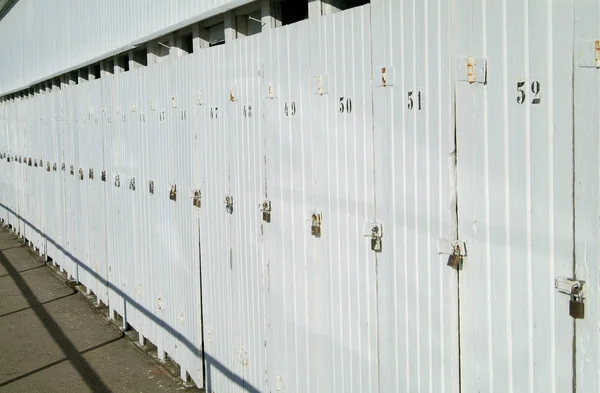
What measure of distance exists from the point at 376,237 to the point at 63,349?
6112mm

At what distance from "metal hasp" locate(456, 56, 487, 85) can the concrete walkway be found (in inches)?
201

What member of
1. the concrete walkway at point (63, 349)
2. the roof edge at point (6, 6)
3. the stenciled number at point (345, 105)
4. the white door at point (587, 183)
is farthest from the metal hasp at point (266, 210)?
the roof edge at point (6, 6)

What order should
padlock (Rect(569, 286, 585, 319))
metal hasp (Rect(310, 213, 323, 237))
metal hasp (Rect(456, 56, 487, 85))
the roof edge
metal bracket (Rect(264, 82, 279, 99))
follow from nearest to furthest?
padlock (Rect(569, 286, 585, 319)) < metal hasp (Rect(456, 56, 487, 85)) < metal hasp (Rect(310, 213, 323, 237)) < metal bracket (Rect(264, 82, 279, 99)) < the roof edge

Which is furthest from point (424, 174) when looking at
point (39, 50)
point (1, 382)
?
point (39, 50)

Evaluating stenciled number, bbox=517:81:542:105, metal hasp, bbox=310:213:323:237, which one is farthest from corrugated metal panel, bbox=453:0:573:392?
metal hasp, bbox=310:213:323:237

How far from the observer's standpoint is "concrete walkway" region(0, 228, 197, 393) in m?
7.80

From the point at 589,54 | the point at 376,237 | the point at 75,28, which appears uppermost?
the point at 75,28

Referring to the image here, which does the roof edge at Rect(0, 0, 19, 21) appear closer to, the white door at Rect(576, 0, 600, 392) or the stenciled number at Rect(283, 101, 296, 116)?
the stenciled number at Rect(283, 101, 296, 116)

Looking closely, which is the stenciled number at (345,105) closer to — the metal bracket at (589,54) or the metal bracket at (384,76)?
the metal bracket at (384,76)

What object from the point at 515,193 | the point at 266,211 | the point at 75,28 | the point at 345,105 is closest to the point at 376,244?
the point at 345,105

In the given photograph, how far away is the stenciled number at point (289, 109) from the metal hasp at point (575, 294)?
2586mm

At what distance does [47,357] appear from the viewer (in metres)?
8.76

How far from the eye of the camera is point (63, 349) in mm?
9109

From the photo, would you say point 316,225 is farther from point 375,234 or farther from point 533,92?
point 533,92
